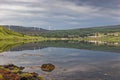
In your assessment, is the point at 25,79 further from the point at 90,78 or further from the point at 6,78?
the point at 90,78

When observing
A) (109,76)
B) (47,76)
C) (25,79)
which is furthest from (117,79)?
(25,79)

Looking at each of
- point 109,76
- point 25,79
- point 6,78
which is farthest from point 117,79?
point 6,78

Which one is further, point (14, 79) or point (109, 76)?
point (109, 76)

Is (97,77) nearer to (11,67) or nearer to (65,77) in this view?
(65,77)

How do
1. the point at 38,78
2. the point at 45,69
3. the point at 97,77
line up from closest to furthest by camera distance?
the point at 38,78 < the point at 97,77 < the point at 45,69

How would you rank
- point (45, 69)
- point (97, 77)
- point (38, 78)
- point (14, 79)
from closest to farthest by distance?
1. point (14, 79)
2. point (38, 78)
3. point (97, 77)
4. point (45, 69)

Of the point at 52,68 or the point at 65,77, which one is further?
the point at 52,68

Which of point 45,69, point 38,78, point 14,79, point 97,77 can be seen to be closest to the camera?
point 14,79

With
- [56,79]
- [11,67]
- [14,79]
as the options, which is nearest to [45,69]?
[11,67]

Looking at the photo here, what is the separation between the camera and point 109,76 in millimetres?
60594

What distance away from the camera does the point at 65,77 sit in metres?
58.8

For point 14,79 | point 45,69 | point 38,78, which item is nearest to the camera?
point 14,79

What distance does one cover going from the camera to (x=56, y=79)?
183ft

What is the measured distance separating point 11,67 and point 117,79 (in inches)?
1225
